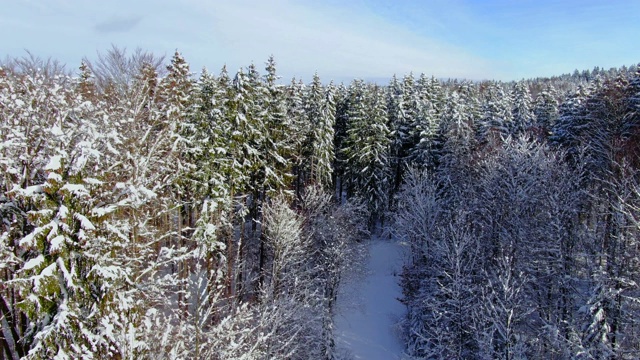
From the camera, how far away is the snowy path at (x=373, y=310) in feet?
88.0

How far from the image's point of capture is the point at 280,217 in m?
22.6

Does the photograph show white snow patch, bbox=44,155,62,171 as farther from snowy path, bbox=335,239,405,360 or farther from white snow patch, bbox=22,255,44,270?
snowy path, bbox=335,239,405,360

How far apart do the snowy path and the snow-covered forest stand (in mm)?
1579

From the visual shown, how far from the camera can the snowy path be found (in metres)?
26.8

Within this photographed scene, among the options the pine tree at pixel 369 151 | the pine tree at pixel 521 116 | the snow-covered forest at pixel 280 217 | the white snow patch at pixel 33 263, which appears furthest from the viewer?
the pine tree at pixel 521 116

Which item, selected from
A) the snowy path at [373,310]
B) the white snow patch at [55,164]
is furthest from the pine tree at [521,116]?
the white snow patch at [55,164]

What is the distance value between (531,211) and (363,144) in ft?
58.3

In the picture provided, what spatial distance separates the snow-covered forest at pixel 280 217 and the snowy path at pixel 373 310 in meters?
1.58

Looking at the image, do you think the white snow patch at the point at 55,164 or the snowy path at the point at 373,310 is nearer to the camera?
the white snow patch at the point at 55,164

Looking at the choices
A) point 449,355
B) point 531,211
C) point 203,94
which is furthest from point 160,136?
point 531,211

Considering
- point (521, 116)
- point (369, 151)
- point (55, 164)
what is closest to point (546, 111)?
point (521, 116)

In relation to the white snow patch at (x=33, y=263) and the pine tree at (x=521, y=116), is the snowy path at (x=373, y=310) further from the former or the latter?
the white snow patch at (x=33, y=263)

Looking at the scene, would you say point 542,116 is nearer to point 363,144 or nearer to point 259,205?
point 363,144

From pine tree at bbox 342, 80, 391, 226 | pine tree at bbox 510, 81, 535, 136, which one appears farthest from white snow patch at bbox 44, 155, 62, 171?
pine tree at bbox 510, 81, 535, 136
